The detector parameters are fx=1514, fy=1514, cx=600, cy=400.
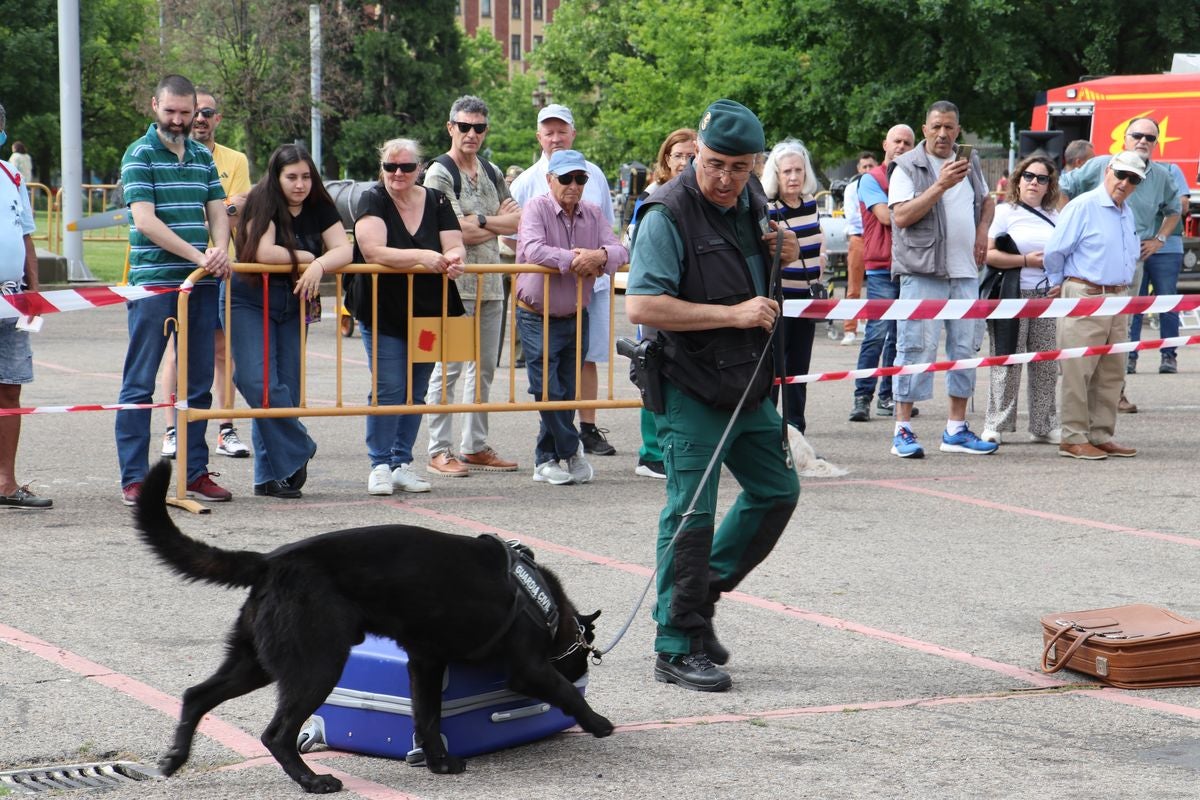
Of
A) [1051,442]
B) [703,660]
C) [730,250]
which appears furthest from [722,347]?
[1051,442]

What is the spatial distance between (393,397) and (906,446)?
11.1ft

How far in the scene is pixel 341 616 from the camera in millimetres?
3889

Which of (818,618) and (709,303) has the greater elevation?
(709,303)

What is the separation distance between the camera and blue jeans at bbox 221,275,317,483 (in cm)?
793

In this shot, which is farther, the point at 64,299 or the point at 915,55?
the point at 915,55

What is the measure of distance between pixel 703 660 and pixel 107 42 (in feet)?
217

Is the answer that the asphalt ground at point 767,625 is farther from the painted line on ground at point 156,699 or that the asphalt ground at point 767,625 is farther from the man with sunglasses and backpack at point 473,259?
the man with sunglasses and backpack at point 473,259

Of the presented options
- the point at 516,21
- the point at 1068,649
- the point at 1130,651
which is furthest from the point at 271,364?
the point at 516,21

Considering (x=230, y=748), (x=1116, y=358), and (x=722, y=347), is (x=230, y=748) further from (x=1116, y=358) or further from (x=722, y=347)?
(x=1116, y=358)

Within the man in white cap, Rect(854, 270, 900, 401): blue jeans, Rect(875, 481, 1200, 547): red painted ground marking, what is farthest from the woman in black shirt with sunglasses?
Rect(854, 270, 900, 401): blue jeans

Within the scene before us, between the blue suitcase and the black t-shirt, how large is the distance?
13.3ft

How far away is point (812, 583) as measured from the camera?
6531 millimetres

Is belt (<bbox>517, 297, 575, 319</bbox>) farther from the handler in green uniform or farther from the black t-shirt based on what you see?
the handler in green uniform

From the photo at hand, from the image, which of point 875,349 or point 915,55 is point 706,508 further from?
point 915,55
